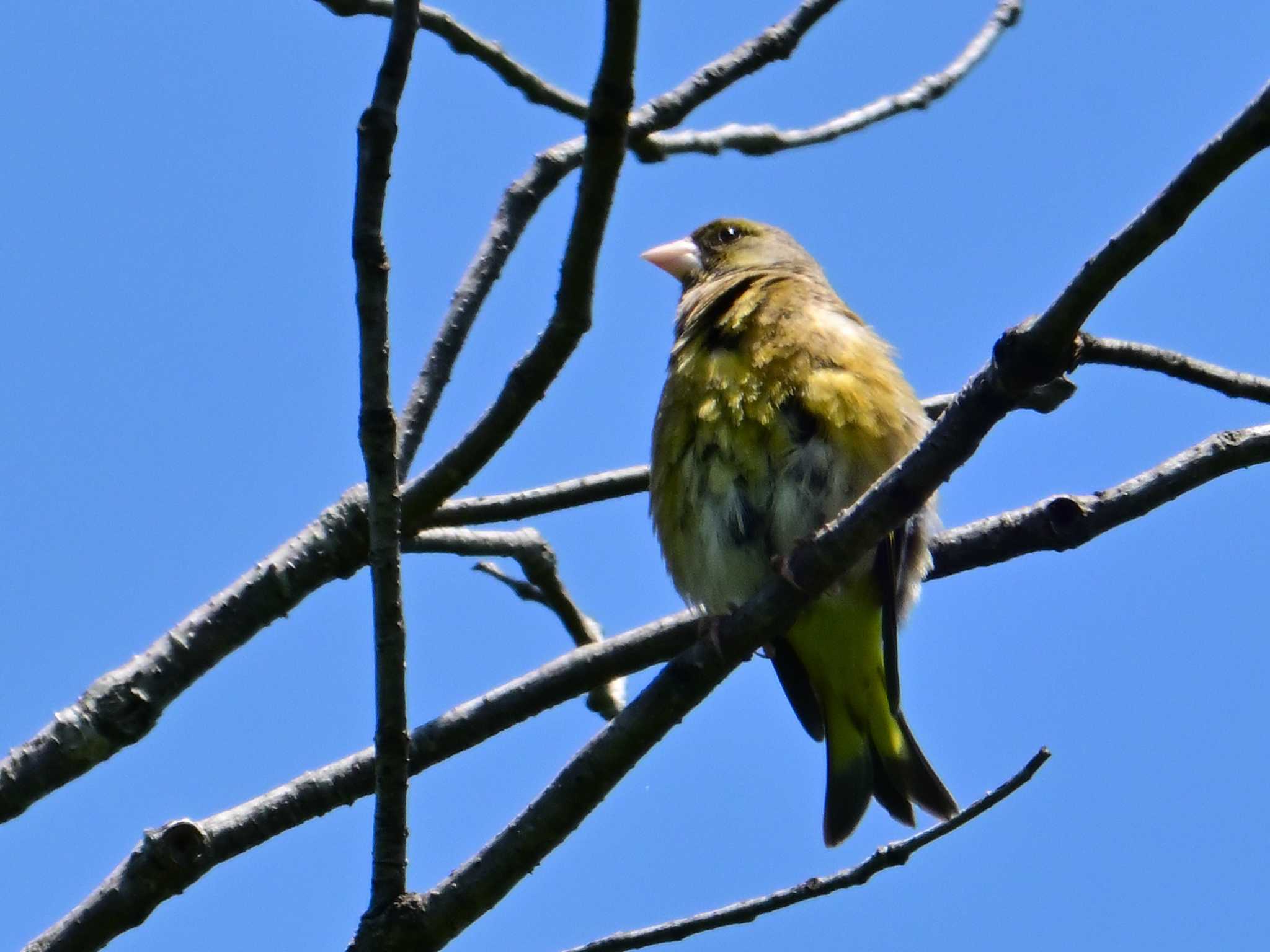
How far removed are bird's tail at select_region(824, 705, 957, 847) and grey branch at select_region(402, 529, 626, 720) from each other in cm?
65

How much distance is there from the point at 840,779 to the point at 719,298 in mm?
1477

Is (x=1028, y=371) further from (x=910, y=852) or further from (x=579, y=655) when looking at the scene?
(x=579, y=655)

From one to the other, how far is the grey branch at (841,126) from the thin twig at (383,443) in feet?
6.36

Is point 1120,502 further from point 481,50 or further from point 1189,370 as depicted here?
point 481,50

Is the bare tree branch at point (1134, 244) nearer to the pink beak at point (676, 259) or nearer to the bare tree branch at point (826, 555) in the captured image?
the bare tree branch at point (826, 555)

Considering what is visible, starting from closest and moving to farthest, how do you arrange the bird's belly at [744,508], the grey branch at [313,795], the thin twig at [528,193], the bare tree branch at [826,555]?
the bare tree branch at [826,555] → the grey branch at [313,795] → the thin twig at [528,193] → the bird's belly at [744,508]

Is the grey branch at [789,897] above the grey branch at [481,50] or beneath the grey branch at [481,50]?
beneath

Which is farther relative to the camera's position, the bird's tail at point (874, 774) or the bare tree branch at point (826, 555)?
the bird's tail at point (874, 774)

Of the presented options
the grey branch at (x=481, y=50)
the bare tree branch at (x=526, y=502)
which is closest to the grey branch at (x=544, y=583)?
the bare tree branch at (x=526, y=502)

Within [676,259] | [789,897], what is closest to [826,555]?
[789,897]

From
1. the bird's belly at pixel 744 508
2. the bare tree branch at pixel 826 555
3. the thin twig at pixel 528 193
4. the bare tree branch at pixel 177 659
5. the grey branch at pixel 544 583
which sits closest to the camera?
the bare tree branch at pixel 826 555

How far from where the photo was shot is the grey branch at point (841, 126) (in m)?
4.24

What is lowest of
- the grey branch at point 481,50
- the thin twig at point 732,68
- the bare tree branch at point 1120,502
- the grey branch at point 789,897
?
the grey branch at point 789,897

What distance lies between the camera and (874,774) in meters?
4.50
